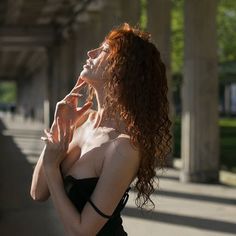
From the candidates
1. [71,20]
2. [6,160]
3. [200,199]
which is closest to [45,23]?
[71,20]

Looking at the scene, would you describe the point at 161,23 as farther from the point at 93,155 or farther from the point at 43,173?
the point at 93,155

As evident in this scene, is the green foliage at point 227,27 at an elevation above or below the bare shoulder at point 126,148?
above

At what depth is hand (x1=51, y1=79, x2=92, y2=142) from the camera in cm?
280

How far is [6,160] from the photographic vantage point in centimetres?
2030

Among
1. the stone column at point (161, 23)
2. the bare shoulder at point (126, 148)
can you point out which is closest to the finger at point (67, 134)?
the bare shoulder at point (126, 148)

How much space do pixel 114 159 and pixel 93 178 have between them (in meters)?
0.13

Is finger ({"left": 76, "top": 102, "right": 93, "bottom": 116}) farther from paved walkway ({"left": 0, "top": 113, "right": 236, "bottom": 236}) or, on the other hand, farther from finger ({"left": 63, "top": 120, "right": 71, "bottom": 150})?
paved walkway ({"left": 0, "top": 113, "right": 236, "bottom": 236})

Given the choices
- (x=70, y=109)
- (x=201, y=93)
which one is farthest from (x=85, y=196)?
(x=201, y=93)

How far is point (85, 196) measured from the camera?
2.62 m

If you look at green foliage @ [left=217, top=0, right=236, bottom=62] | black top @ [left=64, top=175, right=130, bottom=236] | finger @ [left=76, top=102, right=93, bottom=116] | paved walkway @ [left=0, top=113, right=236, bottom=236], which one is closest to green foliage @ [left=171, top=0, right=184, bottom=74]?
green foliage @ [left=217, top=0, right=236, bottom=62]

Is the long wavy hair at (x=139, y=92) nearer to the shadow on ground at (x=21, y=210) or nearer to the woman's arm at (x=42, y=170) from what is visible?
the woman's arm at (x=42, y=170)

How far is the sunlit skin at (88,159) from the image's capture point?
254cm

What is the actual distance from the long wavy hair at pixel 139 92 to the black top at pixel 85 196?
18cm

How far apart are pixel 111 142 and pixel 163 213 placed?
339 inches
